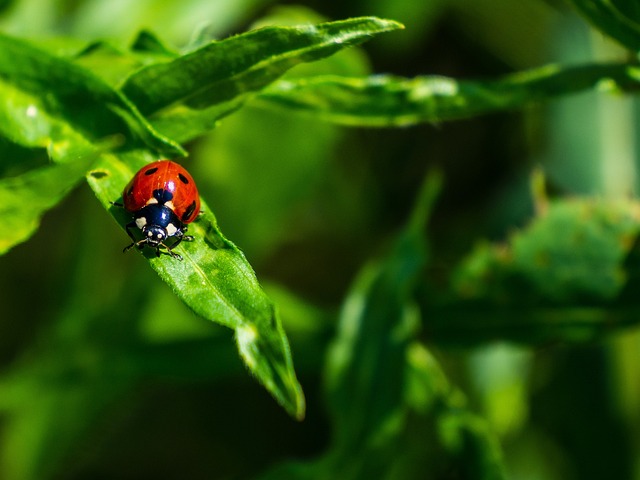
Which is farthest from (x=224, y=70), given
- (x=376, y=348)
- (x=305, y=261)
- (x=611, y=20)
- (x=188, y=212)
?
(x=305, y=261)

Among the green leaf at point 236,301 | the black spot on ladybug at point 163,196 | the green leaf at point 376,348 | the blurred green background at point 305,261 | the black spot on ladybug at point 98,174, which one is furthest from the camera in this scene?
the blurred green background at point 305,261

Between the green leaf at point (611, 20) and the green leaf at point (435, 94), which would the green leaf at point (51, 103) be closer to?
the green leaf at point (435, 94)

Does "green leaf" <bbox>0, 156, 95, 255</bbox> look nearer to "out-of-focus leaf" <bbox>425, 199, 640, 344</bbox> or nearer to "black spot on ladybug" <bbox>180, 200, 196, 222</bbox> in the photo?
"black spot on ladybug" <bbox>180, 200, 196, 222</bbox>

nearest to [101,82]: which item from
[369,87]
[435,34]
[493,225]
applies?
[369,87]

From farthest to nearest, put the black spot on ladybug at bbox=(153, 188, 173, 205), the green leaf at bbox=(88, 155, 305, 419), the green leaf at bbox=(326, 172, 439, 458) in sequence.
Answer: the green leaf at bbox=(326, 172, 439, 458) < the black spot on ladybug at bbox=(153, 188, 173, 205) < the green leaf at bbox=(88, 155, 305, 419)

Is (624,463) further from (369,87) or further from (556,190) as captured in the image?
(369,87)

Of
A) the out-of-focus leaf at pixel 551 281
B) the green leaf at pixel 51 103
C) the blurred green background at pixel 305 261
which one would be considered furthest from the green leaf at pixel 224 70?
the out-of-focus leaf at pixel 551 281

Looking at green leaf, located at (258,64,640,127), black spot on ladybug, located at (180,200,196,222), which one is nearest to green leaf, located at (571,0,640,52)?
green leaf, located at (258,64,640,127)
